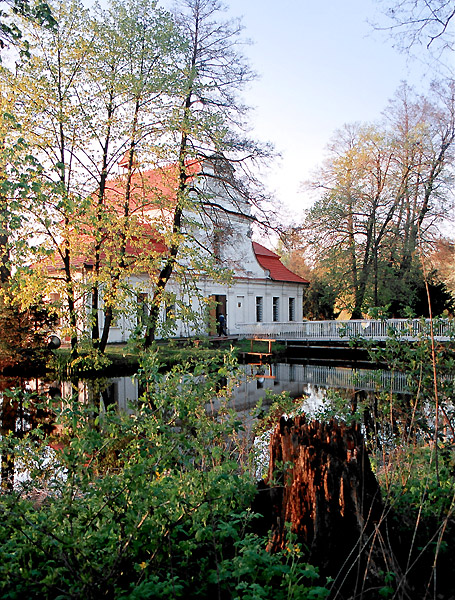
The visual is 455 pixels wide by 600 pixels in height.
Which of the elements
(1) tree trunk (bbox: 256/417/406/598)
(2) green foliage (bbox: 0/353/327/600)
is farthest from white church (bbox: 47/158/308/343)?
(2) green foliage (bbox: 0/353/327/600)

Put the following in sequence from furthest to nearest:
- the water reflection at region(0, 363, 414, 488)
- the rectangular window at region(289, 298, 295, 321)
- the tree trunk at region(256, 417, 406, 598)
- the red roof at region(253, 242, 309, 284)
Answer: the rectangular window at region(289, 298, 295, 321) < the red roof at region(253, 242, 309, 284) < the water reflection at region(0, 363, 414, 488) < the tree trunk at region(256, 417, 406, 598)

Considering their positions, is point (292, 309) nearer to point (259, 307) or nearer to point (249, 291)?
point (259, 307)

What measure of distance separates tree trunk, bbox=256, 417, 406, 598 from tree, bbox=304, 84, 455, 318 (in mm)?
22419

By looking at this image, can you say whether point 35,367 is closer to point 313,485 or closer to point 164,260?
point 164,260

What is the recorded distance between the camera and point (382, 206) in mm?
25797

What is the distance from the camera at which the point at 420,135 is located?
82.3ft

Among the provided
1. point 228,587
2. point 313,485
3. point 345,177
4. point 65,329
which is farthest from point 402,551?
point 345,177

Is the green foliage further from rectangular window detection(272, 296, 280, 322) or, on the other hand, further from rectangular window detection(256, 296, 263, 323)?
rectangular window detection(272, 296, 280, 322)

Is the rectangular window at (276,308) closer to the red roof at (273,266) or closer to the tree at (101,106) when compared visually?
the red roof at (273,266)

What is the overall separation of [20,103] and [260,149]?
21.6ft

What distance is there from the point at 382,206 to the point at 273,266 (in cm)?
811

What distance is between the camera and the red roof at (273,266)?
1188 inches

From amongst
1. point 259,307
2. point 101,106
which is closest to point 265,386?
point 101,106

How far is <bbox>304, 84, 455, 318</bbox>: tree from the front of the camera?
982 inches
